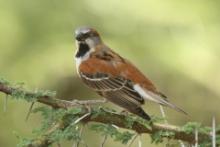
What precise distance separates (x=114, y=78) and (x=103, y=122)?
1.32m

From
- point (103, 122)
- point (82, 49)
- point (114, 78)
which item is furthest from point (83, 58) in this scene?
point (103, 122)

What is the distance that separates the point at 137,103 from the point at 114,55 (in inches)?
26.0

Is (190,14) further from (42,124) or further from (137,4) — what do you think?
(42,124)

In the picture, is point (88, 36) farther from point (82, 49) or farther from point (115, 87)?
point (115, 87)

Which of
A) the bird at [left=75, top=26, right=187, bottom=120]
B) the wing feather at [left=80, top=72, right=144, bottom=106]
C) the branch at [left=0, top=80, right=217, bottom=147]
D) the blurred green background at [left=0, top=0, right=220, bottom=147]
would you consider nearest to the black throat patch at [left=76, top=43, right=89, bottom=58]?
the bird at [left=75, top=26, right=187, bottom=120]

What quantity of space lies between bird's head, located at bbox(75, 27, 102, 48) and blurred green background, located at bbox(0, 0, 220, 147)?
323 cm

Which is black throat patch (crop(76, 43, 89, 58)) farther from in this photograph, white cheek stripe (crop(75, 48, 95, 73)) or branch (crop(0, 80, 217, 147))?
branch (crop(0, 80, 217, 147))

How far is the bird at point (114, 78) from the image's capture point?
429 cm

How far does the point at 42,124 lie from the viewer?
306cm

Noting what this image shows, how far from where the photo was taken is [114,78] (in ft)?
14.7

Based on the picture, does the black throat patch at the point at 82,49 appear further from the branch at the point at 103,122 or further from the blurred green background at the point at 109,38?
the blurred green background at the point at 109,38

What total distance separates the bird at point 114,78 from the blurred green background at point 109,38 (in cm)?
336

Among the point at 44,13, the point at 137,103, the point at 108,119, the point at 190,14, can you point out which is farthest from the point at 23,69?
the point at 108,119

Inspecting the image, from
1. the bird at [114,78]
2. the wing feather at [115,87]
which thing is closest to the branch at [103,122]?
the bird at [114,78]
